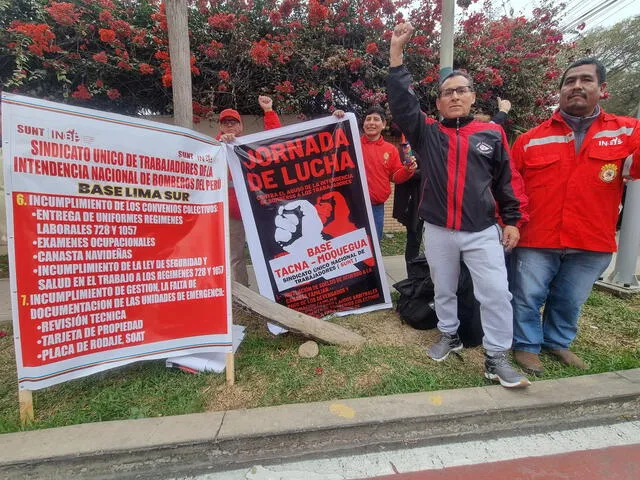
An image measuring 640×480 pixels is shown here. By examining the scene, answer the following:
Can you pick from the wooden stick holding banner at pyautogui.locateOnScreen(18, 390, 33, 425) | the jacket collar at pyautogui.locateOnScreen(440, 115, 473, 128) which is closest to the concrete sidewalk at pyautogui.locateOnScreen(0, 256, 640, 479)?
the wooden stick holding banner at pyautogui.locateOnScreen(18, 390, 33, 425)

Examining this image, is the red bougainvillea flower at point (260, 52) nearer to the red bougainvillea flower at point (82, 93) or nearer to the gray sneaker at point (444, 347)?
the red bougainvillea flower at point (82, 93)

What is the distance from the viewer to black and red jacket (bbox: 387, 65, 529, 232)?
2.07 meters

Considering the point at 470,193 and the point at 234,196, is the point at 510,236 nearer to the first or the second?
the point at 470,193

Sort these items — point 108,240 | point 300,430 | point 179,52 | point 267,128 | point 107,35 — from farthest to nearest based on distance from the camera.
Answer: point 107,35, point 267,128, point 179,52, point 108,240, point 300,430

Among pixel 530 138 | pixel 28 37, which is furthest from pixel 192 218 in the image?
pixel 28 37

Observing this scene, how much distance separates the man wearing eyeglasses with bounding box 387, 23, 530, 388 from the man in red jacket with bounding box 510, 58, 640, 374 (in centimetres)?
21

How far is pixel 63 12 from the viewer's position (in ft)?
14.1

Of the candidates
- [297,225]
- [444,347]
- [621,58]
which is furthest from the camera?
[621,58]

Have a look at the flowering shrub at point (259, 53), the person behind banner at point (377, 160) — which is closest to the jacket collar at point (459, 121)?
the person behind banner at point (377, 160)

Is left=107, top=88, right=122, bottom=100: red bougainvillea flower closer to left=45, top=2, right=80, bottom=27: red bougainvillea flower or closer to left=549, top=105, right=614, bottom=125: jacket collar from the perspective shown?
left=45, top=2, right=80, bottom=27: red bougainvillea flower

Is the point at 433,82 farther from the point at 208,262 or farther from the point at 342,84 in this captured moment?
the point at 208,262

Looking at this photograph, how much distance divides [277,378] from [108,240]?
1295 mm

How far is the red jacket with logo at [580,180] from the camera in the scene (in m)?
2.10

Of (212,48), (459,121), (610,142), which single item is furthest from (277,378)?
(212,48)
